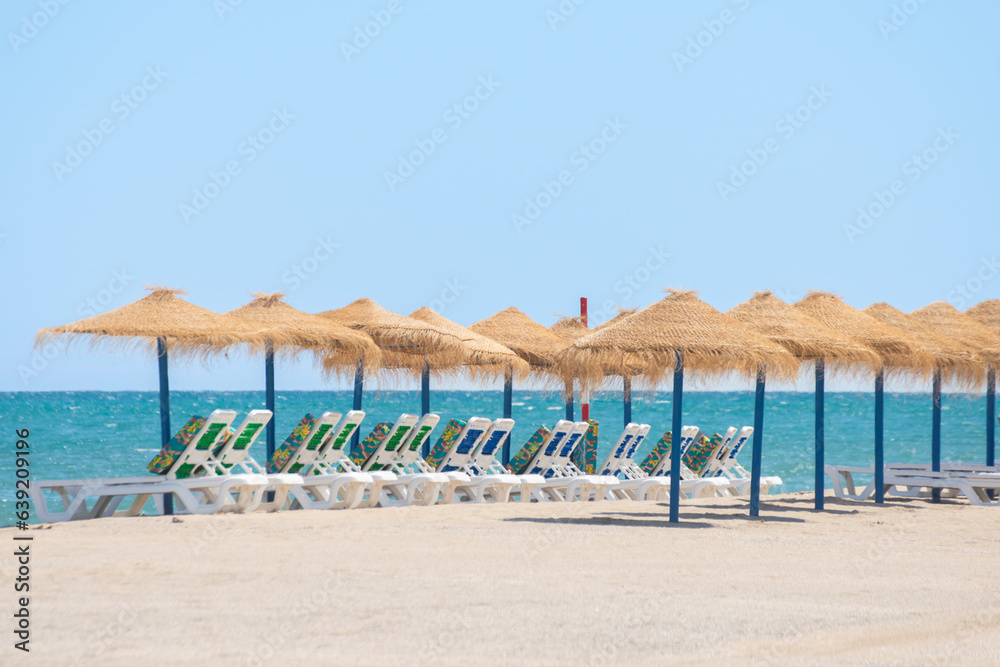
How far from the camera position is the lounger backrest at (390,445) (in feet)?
35.0

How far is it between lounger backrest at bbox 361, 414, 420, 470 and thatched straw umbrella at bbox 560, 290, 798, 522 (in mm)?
2140

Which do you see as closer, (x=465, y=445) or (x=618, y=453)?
(x=465, y=445)

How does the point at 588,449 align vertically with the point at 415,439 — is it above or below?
below

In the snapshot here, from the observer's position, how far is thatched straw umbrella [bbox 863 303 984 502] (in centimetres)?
1220

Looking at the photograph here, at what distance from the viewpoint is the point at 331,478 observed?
9633mm

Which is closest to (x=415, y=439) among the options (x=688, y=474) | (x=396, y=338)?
(x=396, y=338)

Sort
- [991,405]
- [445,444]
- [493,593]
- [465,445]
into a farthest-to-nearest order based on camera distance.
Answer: [991,405] < [445,444] < [465,445] < [493,593]

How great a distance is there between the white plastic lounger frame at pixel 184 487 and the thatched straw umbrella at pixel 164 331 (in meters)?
0.49

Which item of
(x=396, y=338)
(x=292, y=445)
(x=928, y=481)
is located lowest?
(x=928, y=481)

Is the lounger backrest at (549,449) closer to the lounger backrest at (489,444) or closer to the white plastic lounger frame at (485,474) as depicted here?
the white plastic lounger frame at (485,474)

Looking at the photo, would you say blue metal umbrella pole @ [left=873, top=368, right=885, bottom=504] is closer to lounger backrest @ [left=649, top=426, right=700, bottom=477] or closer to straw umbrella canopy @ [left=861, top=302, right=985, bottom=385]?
straw umbrella canopy @ [left=861, top=302, right=985, bottom=385]

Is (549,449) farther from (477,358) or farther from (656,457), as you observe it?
(656,457)

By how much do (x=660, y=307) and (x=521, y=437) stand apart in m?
32.4

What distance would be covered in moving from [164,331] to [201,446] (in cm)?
126
